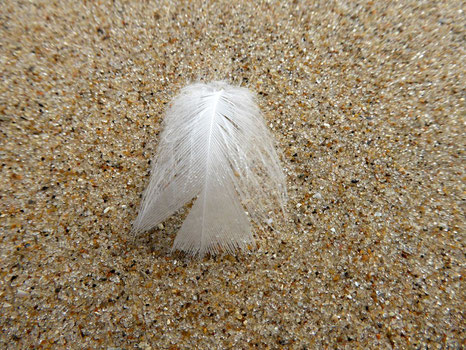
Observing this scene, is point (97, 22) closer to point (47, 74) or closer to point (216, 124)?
point (47, 74)

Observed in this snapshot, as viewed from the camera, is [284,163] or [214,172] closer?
[214,172]

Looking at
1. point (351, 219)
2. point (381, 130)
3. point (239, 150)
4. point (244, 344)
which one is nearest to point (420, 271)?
point (351, 219)

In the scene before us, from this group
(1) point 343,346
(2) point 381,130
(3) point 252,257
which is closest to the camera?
(1) point 343,346
